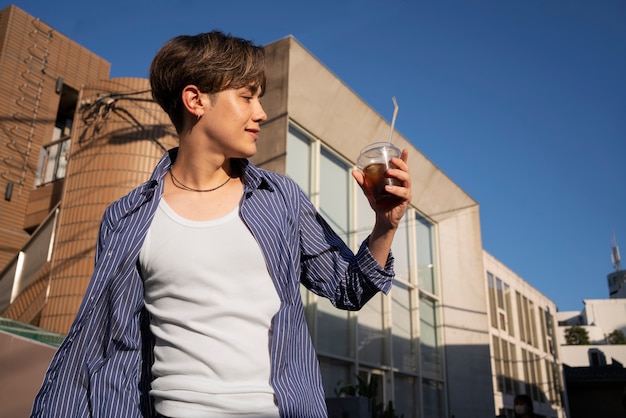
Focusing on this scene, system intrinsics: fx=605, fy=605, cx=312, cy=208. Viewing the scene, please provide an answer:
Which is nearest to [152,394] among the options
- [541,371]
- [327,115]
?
[327,115]

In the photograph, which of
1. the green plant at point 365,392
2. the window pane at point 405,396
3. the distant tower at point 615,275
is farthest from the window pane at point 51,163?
the distant tower at point 615,275

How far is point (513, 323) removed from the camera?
755 inches

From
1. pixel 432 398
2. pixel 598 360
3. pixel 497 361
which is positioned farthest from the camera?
pixel 598 360

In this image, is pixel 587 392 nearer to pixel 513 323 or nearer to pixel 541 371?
pixel 541 371

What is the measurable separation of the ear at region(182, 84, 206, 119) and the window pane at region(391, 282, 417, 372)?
33.2 feet

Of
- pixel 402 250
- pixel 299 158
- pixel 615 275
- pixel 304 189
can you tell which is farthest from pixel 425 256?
pixel 615 275

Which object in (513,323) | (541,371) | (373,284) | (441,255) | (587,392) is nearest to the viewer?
(373,284)

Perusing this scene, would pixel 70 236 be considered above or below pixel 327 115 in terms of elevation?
below

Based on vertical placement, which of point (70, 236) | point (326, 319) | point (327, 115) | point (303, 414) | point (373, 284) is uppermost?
point (327, 115)

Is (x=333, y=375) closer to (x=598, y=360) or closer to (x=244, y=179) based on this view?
(x=244, y=179)

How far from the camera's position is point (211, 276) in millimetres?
1286

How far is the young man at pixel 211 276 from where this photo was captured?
4.00 feet

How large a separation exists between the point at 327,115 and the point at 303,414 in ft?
28.8

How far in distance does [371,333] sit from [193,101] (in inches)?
365
